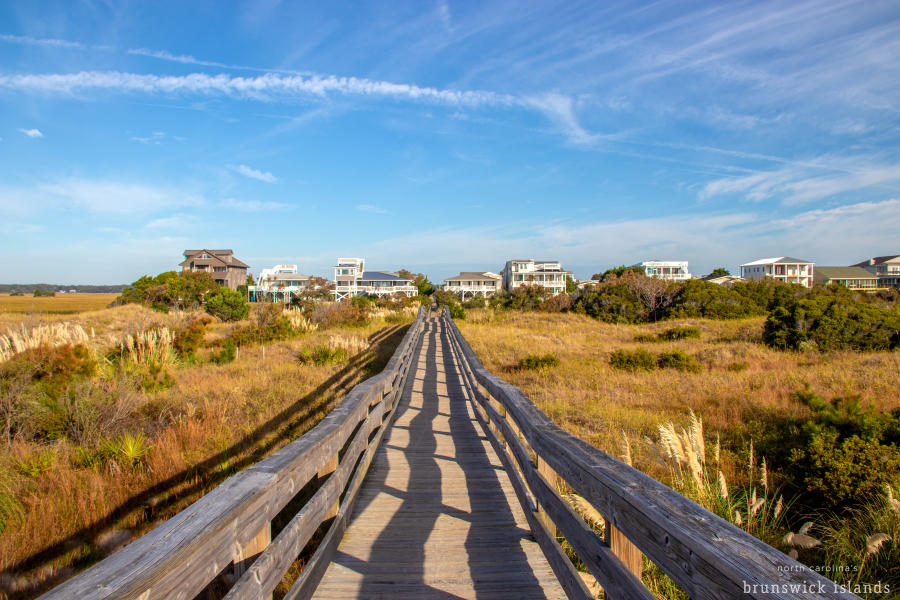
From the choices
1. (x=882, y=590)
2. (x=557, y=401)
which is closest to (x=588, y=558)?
(x=882, y=590)

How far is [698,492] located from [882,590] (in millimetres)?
1399

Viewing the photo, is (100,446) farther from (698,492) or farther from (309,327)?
(309,327)

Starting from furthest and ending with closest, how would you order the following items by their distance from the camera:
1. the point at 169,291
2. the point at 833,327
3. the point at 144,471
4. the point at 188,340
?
the point at 169,291 → the point at 833,327 → the point at 188,340 → the point at 144,471

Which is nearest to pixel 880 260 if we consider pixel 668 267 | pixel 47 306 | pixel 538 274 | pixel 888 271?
pixel 888 271

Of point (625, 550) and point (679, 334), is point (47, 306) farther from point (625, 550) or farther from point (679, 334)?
point (625, 550)

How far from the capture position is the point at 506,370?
46.2 feet

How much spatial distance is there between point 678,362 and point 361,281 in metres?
68.3

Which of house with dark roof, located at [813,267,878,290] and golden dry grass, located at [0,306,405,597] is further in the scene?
house with dark roof, located at [813,267,878,290]

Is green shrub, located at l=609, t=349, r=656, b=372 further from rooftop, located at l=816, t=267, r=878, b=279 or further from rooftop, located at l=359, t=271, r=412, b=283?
rooftop, located at l=816, t=267, r=878, b=279

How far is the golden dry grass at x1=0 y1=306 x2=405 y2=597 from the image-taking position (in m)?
3.71

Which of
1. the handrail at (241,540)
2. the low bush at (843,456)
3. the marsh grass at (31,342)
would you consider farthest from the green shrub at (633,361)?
the marsh grass at (31,342)

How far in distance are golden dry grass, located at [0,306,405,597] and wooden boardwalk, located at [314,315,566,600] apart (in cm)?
193

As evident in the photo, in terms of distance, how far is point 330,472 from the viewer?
345cm

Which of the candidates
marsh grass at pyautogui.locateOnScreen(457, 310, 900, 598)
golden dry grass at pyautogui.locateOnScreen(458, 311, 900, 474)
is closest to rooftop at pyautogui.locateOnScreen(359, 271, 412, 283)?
golden dry grass at pyautogui.locateOnScreen(458, 311, 900, 474)
